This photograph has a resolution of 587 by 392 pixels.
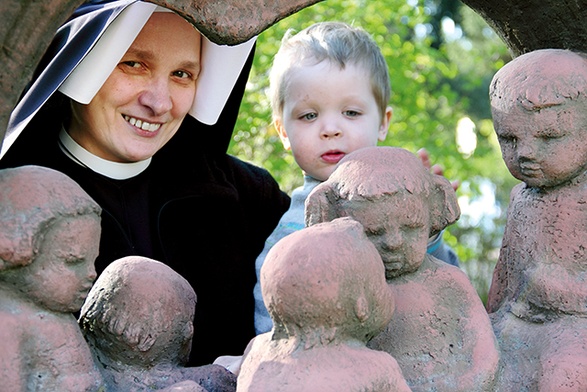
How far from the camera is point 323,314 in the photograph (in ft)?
5.17

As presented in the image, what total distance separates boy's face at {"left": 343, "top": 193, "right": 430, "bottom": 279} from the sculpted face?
116 centimetres

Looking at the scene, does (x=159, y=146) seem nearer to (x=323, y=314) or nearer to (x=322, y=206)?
(x=322, y=206)

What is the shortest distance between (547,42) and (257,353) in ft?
3.66

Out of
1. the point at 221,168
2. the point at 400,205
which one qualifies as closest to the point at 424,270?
the point at 400,205

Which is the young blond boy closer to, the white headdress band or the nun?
the nun

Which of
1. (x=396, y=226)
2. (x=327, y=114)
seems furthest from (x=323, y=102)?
(x=396, y=226)

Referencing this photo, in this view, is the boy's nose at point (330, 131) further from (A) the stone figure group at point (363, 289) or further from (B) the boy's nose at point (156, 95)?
(A) the stone figure group at point (363, 289)

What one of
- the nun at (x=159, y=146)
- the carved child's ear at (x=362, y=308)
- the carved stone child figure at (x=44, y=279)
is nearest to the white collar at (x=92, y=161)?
the nun at (x=159, y=146)

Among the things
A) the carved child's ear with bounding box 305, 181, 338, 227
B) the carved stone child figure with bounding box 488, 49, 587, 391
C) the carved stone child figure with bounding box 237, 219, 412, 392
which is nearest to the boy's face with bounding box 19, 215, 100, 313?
the carved stone child figure with bounding box 237, 219, 412, 392

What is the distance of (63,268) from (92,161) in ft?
4.35

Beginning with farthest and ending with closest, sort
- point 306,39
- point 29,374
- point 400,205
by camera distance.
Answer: point 306,39
point 400,205
point 29,374

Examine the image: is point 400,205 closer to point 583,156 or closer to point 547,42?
point 583,156

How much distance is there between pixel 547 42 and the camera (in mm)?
2219

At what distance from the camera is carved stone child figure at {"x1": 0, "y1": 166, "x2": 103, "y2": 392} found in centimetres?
155
